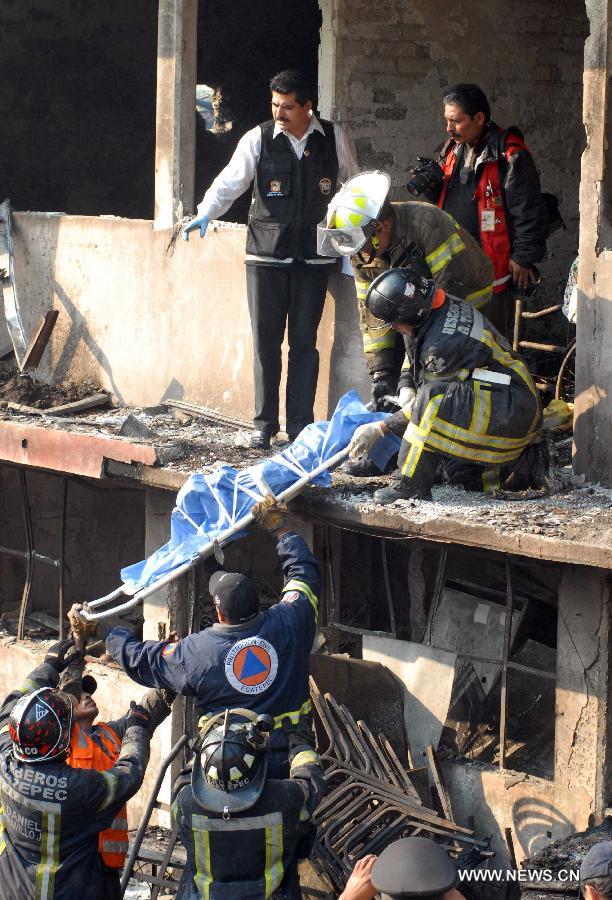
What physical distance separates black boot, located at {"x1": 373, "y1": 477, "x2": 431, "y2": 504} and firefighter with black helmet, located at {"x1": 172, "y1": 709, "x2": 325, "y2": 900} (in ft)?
5.62

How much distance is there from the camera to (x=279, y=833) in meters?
5.59

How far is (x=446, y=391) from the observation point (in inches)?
271

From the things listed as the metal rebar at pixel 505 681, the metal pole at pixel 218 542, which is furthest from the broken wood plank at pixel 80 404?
the metal rebar at pixel 505 681

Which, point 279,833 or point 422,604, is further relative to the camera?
point 422,604

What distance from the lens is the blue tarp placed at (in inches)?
276

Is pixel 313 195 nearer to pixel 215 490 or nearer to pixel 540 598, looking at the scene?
pixel 215 490

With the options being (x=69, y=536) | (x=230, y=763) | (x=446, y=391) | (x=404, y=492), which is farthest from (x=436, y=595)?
(x=69, y=536)

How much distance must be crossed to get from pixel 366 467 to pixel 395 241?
1.25m

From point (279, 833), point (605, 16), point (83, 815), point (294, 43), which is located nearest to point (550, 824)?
point (279, 833)

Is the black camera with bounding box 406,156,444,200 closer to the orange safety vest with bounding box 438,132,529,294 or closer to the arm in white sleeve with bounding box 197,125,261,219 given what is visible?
the orange safety vest with bounding box 438,132,529,294

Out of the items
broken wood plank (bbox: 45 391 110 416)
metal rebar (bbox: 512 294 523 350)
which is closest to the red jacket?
metal rebar (bbox: 512 294 523 350)

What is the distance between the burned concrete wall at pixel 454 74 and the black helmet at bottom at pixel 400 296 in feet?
9.54

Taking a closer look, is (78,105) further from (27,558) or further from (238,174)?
(238,174)

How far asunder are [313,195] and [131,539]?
4.04 m
